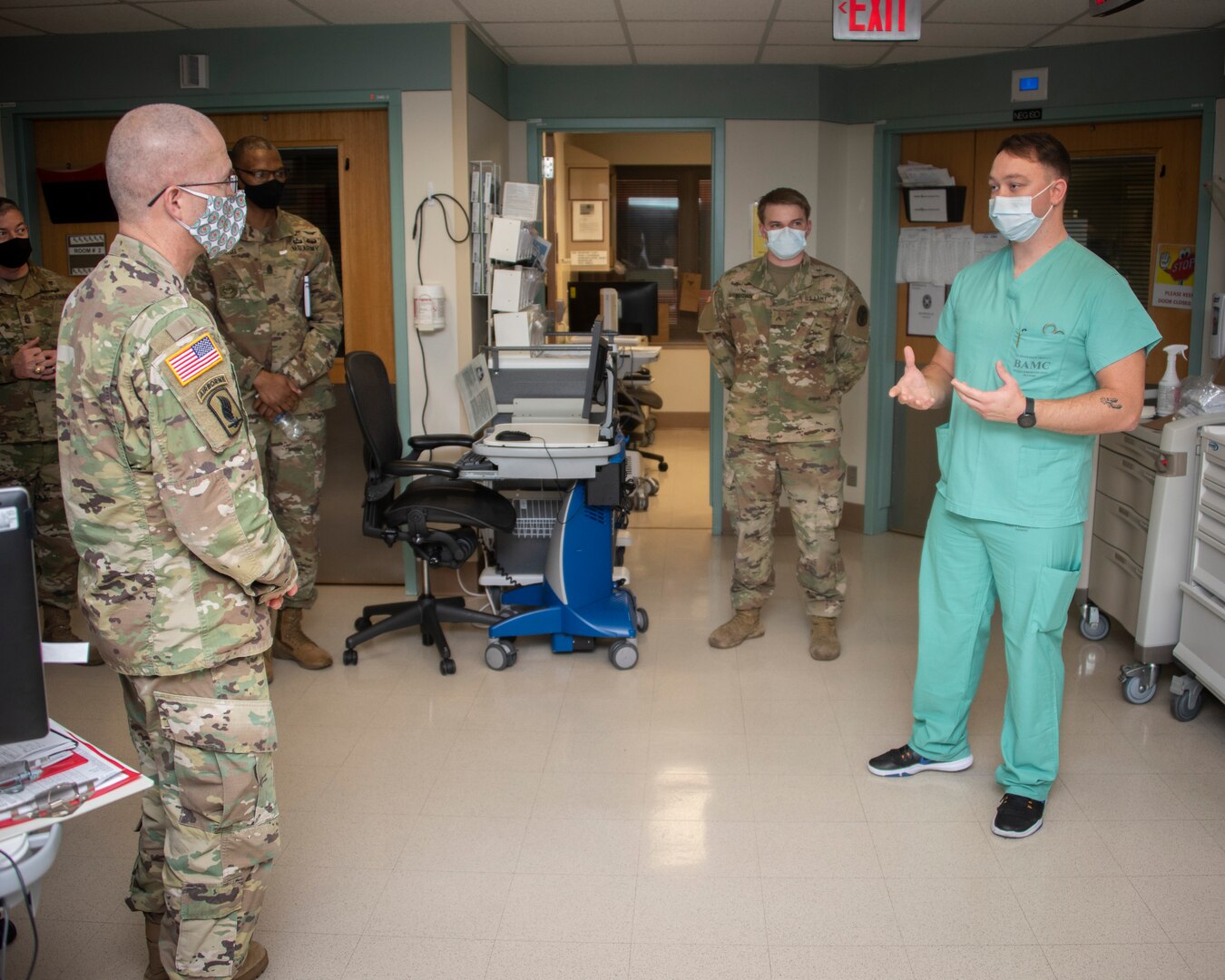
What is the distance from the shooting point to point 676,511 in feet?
21.2

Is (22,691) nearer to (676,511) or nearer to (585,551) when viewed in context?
(585,551)

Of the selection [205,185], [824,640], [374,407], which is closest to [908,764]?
[824,640]

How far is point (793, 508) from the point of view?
4.14m

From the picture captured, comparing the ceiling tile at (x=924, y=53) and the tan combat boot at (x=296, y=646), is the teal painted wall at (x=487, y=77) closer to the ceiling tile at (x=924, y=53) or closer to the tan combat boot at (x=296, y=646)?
the ceiling tile at (x=924, y=53)

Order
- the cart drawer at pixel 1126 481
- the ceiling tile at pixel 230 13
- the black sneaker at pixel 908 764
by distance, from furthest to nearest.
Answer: the ceiling tile at pixel 230 13 → the cart drawer at pixel 1126 481 → the black sneaker at pixel 908 764

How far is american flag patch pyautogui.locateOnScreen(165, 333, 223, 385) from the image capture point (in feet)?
6.02

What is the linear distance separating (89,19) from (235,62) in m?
0.54

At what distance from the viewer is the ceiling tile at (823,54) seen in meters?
5.09

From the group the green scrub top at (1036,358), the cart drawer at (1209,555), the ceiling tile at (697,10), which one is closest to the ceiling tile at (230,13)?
the ceiling tile at (697,10)

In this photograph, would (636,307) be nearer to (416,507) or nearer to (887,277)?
(887,277)

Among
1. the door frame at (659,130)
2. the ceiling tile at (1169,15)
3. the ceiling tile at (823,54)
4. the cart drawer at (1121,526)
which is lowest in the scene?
the cart drawer at (1121,526)

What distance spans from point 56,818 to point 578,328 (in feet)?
18.9

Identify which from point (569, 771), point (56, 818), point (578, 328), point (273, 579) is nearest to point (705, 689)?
point (569, 771)

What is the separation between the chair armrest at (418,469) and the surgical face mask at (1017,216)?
6.35ft
